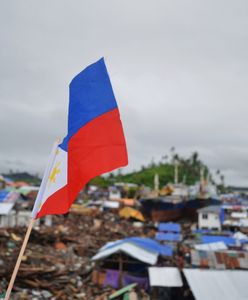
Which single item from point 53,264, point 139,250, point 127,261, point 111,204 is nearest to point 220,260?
point 139,250

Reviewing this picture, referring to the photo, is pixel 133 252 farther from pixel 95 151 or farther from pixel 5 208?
pixel 5 208

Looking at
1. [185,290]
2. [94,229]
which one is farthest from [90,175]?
[94,229]

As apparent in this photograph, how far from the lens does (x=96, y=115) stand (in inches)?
152

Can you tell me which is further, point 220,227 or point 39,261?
point 220,227

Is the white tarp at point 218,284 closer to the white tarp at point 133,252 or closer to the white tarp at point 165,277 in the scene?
the white tarp at point 165,277

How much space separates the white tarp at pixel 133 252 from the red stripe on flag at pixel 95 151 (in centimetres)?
1115

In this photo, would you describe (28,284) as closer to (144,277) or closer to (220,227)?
(144,277)

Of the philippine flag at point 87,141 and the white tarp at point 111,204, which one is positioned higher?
the white tarp at point 111,204

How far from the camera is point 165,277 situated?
37.2 ft

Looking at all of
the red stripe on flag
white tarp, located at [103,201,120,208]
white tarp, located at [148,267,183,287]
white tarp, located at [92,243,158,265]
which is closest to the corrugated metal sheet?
white tarp, located at [148,267,183,287]

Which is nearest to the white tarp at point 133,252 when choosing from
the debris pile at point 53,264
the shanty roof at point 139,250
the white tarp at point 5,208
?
the shanty roof at point 139,250

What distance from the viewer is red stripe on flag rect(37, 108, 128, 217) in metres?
3.86

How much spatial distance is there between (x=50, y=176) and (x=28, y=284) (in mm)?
10330

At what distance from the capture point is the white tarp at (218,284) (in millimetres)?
9062
